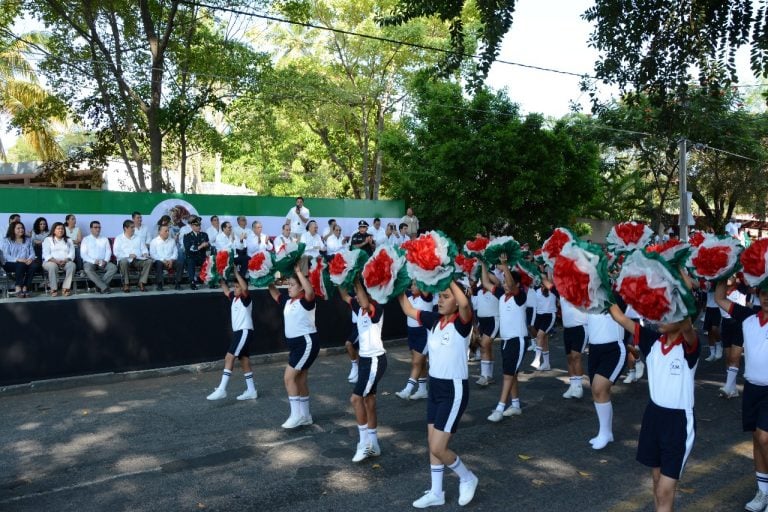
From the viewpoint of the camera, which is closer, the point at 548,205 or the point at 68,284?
the point at 68,284

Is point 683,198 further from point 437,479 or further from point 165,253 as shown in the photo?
point 437,479

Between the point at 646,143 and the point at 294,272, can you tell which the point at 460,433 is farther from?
the point at 646,143

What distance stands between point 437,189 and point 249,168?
1888 centimetres

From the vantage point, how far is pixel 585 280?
4758 millimetres

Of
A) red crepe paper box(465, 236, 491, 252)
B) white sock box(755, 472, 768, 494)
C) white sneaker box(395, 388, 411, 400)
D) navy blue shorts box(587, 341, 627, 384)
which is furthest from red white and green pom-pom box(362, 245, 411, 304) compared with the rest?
white sneaker box(395, 388, 411, 400)

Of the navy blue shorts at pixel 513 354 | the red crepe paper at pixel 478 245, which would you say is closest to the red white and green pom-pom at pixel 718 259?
the navy blue shorts at pixel 513 354

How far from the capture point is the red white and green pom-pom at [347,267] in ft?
22.4

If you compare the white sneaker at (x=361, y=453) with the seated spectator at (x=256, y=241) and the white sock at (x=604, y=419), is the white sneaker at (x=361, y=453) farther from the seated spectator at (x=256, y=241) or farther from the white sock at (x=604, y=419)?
the seated spectator at (x=256, y=241)

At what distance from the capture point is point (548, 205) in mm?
20922

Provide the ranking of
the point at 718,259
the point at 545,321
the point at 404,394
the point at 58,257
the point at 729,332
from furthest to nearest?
1. the point at 58,257
2. the point at 545,321
3. the point at 729,332
4. the point at 404,394
5. the point at 718,259

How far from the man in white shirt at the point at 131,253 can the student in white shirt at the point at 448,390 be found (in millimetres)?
8793

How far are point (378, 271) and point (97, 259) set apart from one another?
8.80 metres

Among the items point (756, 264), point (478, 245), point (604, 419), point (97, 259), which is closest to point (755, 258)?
point (756, 264)


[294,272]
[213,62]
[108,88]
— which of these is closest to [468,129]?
[213,62]
